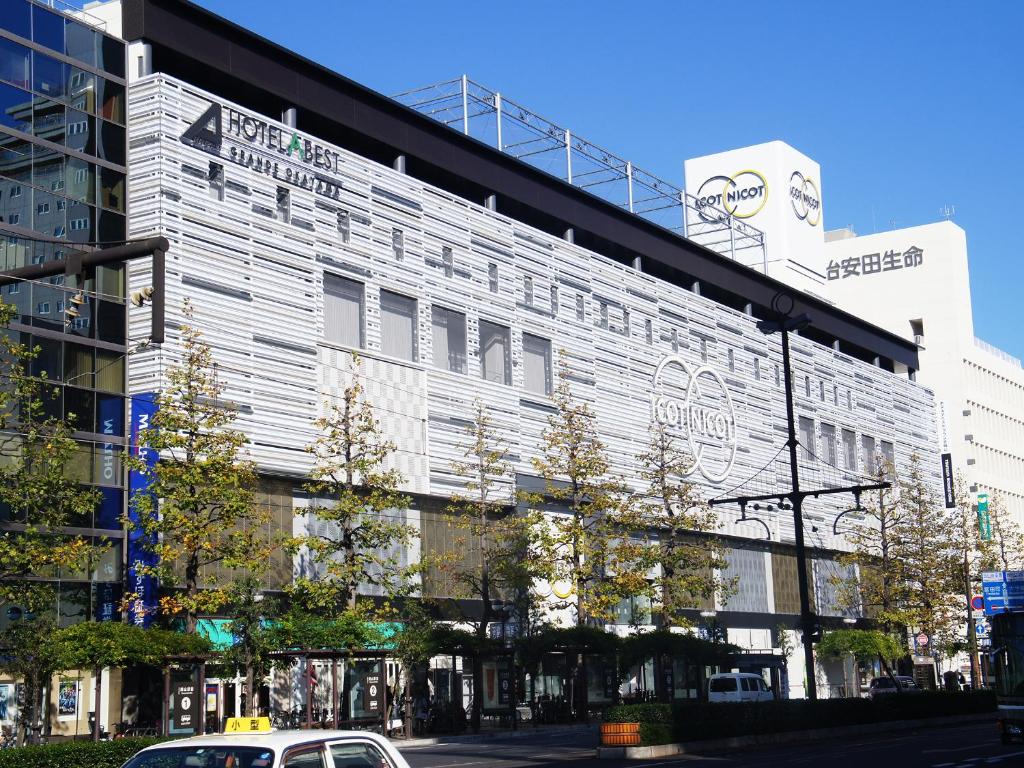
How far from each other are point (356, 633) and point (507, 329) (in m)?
21.3

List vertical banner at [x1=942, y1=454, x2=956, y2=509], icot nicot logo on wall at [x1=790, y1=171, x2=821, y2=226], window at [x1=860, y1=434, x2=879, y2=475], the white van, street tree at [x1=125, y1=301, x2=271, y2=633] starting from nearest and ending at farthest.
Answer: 1. street tree at [x1=125, y1=301, x2=271, y2=633]
2. the white van
3. window at [x1=860, y1=434, x2=879, y2=475]
4. icot nicot logo on wall at [x1=790, y1=171, x2=821, y2=226]
5. vertical banner at [x1=942, y1=454, x2=956, y2=509]

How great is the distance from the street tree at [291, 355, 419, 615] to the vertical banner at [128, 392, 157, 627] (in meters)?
4.46

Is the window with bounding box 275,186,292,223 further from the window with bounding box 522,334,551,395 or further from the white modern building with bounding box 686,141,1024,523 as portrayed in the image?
the white modern building with bounding box 686,141,1024,523

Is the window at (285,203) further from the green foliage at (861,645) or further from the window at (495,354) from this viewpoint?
the green foliage at (861,645)

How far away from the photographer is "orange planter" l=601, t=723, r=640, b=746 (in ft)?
105

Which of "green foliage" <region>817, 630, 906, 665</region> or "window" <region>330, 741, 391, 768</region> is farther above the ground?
"window" <region>330, 741, 391, 768</region>

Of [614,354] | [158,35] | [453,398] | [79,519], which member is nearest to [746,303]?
[614,354]

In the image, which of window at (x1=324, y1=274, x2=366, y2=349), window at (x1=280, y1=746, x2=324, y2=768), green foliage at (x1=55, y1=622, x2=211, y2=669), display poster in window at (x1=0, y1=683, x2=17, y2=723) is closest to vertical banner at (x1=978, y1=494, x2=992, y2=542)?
window at (x1=324, y1=274, x2=366, y2=349)

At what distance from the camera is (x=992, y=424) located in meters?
119

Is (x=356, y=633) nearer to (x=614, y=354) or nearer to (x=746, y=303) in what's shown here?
(x=614, y=354)

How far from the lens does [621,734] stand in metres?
32.2

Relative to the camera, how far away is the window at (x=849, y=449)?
288ft

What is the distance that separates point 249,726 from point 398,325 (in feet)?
139

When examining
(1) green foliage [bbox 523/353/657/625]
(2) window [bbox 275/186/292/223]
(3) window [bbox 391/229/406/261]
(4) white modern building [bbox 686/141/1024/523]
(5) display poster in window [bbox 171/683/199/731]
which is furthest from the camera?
(4) white modern building [bbox 686/141/1024/523]
